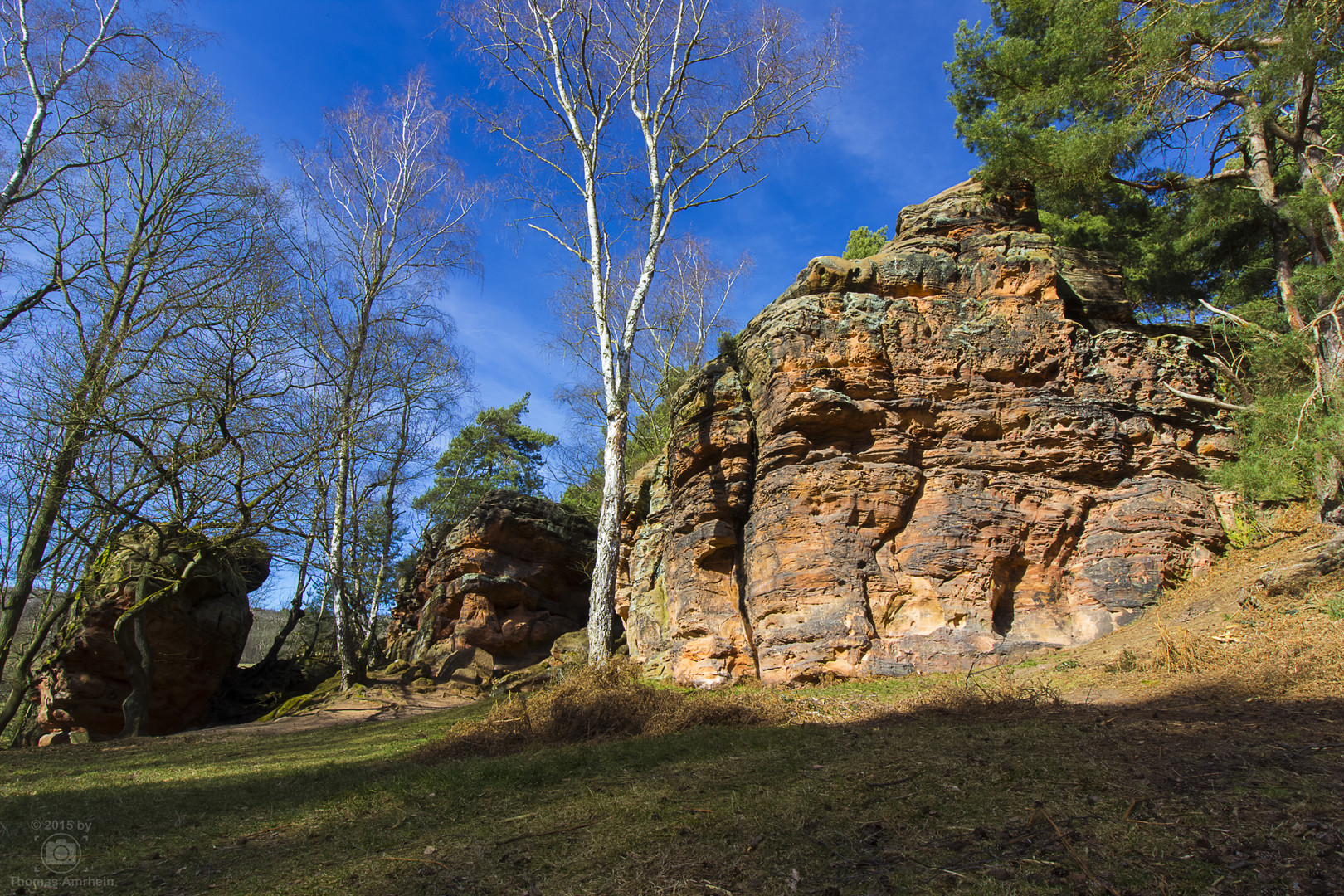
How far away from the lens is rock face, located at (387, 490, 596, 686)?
18.5 m

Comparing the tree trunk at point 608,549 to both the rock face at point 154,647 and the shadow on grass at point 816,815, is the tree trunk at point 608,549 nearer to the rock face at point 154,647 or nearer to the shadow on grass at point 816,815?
the shadow on grass at point 816,815

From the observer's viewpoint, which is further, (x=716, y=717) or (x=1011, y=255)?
(x=1011, y=255)

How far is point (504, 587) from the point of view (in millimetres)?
18922

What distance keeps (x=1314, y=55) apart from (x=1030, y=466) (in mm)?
6798

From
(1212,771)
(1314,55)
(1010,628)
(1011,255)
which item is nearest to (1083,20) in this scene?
(1314,55)

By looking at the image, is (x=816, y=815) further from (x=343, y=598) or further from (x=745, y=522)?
(x=343, y=598)

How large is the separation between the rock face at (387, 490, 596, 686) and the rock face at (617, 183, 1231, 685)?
850 cm

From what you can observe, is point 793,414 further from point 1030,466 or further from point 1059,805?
point 1059,805

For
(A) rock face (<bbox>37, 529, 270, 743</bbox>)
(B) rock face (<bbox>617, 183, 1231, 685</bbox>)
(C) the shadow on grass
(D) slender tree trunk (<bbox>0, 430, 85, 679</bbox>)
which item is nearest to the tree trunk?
(B) rock face (<bbox>617, 183, 1231, 685</bbox>)

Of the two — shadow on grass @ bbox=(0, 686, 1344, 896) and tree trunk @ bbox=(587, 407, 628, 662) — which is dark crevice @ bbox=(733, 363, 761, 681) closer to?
tree trunk @ bbox=(587, 407, 628, 662)

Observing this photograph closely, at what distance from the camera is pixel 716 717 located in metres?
6.80

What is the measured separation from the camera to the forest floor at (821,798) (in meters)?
2.75

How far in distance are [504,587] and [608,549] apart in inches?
382

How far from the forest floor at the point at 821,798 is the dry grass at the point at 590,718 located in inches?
1.6
